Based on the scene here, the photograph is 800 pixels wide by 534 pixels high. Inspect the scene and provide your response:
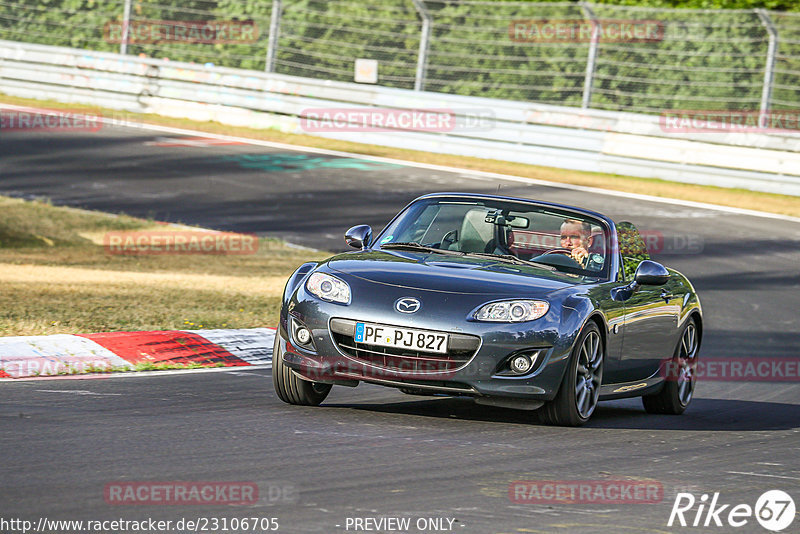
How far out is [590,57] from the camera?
2442 centimetres

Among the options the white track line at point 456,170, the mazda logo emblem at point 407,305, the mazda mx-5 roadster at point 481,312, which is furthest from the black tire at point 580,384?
the white track line at point 456,170

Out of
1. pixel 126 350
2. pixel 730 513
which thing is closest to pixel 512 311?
pixel 730 513

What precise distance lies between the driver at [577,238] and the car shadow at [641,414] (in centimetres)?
107

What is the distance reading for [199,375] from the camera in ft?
30.9

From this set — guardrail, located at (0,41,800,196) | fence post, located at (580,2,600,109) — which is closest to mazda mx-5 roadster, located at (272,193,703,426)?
guardrail, located at (0,41,800,196)

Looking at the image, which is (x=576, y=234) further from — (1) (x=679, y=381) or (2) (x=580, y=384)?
(1) (x=679, y=381)

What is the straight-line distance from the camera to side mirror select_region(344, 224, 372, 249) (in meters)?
8.79

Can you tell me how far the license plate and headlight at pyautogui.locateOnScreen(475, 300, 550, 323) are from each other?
0.26m

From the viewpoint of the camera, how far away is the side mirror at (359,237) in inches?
346

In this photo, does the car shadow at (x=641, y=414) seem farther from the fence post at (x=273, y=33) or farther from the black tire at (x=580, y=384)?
the fence post at (x=273, y=33)

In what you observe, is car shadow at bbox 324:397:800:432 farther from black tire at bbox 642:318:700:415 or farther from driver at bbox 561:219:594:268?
driver at bbox 561:219:594:268

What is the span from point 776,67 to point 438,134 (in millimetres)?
6215

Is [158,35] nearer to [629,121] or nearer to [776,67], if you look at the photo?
[629,121]

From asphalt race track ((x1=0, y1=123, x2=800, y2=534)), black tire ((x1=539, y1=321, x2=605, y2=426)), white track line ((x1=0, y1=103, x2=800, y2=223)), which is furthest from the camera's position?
white track line ((x1=0, y1=103, x2=800, y2=223))
